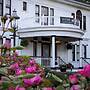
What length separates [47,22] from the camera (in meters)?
31.7

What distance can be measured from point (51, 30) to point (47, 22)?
30.5 inches

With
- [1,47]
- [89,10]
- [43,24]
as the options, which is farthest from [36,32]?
[1,47]

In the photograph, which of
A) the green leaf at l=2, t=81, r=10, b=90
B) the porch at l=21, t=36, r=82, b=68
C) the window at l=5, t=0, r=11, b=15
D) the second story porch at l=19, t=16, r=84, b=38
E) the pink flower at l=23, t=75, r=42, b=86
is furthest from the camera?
the porch at l=21, t=36, r=82, b=68

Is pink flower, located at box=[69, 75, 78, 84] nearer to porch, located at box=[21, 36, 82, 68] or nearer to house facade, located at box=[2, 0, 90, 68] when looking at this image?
house facade, located at box=[2, 0, 90, 68]

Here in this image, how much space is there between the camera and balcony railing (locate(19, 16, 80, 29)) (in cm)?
3111

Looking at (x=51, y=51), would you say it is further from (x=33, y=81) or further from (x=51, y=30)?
(x=33, y=81)

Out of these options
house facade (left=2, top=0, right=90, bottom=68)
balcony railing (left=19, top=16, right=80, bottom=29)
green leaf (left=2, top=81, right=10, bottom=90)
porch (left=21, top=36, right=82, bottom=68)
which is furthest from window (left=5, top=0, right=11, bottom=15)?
green leaf (left=2, top=81, right=10, bottom=90)

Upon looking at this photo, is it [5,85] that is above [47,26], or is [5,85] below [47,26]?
below

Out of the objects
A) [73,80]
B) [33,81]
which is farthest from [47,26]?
[33,81]

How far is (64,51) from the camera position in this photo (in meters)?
36.2

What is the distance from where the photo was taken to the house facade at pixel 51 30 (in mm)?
30938

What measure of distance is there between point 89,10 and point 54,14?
732 centimetres

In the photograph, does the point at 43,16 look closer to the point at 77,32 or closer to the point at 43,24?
Answer: the point at 43,24

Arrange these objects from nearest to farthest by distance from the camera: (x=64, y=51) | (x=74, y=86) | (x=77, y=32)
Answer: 1. (x=74, y=86)
2. (x=77, y=32)
3. (x=64, y=51)
